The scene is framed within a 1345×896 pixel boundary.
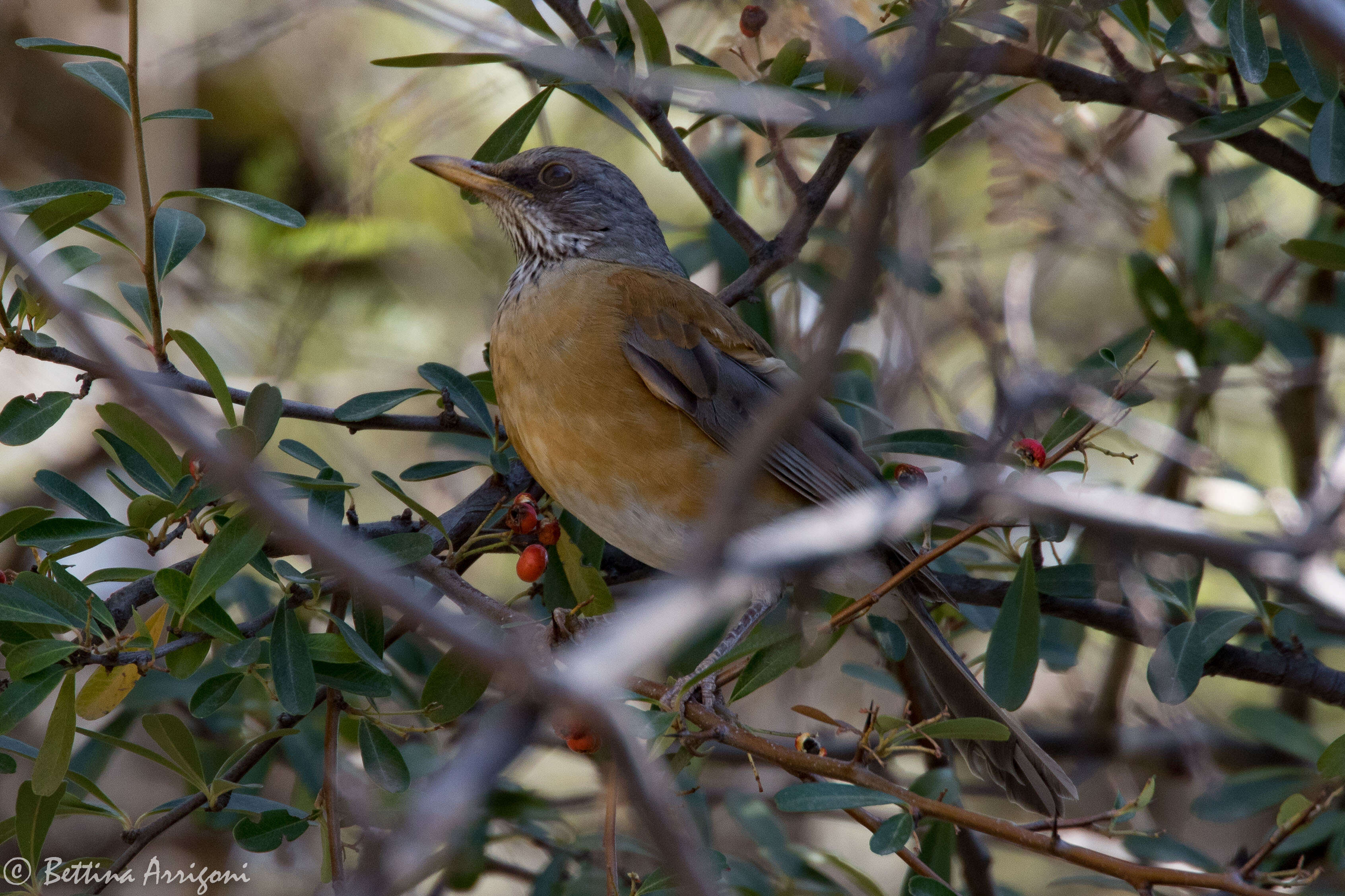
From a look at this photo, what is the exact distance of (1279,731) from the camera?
12.6 ft

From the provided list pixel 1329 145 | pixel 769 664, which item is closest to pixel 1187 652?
pixel 769 664

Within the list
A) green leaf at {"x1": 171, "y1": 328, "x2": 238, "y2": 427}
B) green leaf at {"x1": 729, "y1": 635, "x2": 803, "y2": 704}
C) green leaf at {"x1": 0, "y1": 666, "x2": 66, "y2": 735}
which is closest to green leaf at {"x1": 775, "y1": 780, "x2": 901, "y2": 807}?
green leaf at {"x1": 729, "y1": 635, "x2": 803, "y2": 704}

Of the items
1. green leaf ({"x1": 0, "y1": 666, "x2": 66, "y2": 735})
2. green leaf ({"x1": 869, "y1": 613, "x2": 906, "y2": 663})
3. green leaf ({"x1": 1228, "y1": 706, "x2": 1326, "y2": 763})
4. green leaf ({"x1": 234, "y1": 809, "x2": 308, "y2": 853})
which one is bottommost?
green leaf ({"x1": 234, "y1": 809, "x2": 308, "y2": 853})

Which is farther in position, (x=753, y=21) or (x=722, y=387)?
(x=722, y=387)

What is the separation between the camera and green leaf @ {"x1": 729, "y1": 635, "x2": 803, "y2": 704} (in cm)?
288

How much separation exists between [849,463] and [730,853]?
2150 mm

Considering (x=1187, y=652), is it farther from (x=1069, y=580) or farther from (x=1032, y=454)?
(x=1032, y=454)

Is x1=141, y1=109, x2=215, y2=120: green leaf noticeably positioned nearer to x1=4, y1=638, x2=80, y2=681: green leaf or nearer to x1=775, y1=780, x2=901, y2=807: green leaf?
x1=4, y1=638, x2=80, y2=681: green leaf

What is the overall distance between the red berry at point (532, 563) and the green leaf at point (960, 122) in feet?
5.28

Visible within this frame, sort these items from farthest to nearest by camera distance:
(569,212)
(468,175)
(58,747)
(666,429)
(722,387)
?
(569,212), (468,175), (722,387), (666,429), (58,747)

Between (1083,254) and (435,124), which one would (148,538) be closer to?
(435,124)

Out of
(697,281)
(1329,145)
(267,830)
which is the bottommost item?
(267,830)

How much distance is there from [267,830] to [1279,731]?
3277mm

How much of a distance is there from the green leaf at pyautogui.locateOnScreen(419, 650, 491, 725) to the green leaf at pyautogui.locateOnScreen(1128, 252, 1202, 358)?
2870 mm
